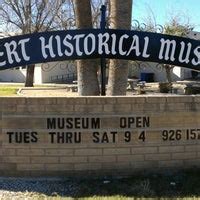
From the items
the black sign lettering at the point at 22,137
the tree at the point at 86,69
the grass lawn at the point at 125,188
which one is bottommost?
the grass lawn at the point at 125,188

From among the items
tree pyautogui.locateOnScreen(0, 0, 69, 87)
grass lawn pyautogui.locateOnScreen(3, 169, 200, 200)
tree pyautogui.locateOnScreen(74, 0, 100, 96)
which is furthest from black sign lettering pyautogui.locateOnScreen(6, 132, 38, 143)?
tree pyautogui.locateOnScreen(0, 0, 69, 87)

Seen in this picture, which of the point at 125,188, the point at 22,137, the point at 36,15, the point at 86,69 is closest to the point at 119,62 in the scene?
the point at 86,69

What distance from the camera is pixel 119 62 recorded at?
895 centimetres

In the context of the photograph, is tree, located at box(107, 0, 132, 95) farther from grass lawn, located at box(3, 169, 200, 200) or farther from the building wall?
grass lawn, located at box(3, 169, 200, 200)

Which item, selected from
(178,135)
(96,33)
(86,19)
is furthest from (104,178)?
(86,19)

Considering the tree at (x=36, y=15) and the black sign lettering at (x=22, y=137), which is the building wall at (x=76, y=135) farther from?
the tree at (x=36, y=15)

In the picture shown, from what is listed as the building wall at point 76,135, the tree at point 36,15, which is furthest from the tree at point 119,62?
the tree at point 36,15

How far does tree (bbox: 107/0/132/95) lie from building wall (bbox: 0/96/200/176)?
159cm

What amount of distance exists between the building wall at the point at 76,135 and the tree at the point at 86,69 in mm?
1920

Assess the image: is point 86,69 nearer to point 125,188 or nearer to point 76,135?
point 76,135

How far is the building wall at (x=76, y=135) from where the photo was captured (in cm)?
732

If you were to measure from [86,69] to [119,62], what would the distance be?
0.67 m

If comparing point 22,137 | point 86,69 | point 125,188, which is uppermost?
point 86,69

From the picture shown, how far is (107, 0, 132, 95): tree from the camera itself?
900cm
